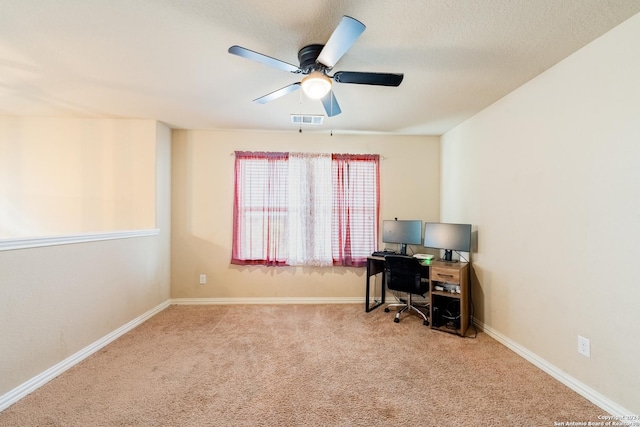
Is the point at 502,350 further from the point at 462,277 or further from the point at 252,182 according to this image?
the point at 252,182

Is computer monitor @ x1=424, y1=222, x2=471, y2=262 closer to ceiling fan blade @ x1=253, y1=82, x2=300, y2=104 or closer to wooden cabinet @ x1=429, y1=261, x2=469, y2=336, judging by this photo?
wooden cabinet @ x1=429, y1=261, x2=469, y2=336

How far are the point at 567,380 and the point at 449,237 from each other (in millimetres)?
1531

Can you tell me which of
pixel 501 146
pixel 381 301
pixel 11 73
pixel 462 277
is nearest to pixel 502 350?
pixel 462 277

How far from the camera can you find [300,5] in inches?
56.9

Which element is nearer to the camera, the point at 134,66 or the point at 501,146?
the point at 134,66

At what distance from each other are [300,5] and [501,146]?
2.33 m

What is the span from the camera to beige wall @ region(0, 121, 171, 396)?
1758 mm

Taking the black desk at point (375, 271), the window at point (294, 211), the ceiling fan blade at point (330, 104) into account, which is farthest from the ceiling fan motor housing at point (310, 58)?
the black desk at point (375, 271)

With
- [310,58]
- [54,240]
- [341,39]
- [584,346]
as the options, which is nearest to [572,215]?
[584,346]

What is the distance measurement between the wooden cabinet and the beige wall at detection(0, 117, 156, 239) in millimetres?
3556

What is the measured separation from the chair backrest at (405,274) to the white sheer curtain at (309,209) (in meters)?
0.89

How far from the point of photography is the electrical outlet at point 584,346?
1.75 m

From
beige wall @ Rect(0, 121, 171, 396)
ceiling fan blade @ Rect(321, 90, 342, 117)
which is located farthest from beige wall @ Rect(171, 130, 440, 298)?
ceiling fan blade @ Rect(321, 90, 342, 117)

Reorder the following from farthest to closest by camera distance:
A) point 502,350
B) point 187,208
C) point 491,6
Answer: point 187,208, point 502,350, point 491,6
